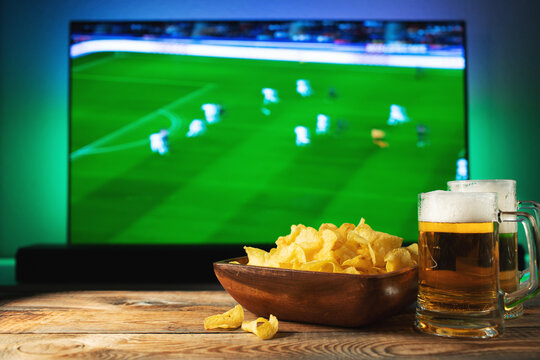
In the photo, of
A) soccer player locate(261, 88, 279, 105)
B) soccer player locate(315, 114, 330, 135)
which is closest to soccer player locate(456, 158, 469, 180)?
soccer player locate(315, 114, 330, 135)

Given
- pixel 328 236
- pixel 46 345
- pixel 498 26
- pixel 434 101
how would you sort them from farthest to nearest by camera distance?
pixel 498 26, pixel 434 101, pixel 328 236, pixel 46 345

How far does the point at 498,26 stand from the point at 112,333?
385 cm

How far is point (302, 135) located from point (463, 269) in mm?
2649

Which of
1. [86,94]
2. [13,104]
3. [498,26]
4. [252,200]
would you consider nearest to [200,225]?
[252,200]

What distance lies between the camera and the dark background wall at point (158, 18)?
3562 mm

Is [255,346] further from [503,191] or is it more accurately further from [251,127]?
[251,127]

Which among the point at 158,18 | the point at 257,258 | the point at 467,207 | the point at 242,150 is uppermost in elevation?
the point at 158,18

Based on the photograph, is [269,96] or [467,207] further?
[269,96]

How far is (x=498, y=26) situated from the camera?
3584 mm

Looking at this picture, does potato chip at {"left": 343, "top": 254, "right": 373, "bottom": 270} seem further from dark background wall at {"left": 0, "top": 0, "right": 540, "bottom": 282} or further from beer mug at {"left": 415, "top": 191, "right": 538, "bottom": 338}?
dark background wall at {"left": 0, "top": 0, "right": 540, "bottom": 282}

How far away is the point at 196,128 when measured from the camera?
333 cm

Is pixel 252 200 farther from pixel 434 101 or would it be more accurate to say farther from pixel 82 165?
pixel 434 101

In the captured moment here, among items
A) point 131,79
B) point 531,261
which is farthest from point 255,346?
point 131,79

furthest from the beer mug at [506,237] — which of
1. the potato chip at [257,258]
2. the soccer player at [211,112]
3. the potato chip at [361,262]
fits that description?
the soccer player at [211,112]
